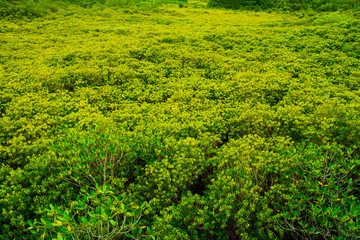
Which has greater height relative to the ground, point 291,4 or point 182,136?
point 291,4

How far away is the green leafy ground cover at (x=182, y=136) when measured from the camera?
11.3 feet

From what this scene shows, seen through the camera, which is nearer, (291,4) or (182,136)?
(182,136)

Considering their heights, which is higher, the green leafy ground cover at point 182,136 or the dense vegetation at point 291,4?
the dense vegetation at point 291,4

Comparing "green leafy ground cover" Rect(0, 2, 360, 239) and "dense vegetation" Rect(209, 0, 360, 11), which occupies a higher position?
"dense vegetation" Rect(209, 0, 360, 11)

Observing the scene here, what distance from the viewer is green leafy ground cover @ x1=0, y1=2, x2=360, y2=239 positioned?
11.3ft

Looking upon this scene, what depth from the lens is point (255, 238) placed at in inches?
134

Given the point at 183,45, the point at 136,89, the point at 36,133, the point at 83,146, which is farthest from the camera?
the point at 183,45

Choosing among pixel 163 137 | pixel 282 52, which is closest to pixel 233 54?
pixel 282 52

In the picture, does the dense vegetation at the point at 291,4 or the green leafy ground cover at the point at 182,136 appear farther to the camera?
the dense vegetation at the point at 291,4

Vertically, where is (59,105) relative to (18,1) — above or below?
below

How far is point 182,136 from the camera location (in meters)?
5.57

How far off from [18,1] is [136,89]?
18.4 meters

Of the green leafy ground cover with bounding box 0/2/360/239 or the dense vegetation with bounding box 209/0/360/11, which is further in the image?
the dense vegetation with bounding box 209/0/360/11

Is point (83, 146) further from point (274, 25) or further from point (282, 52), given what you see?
point (274, 25)
